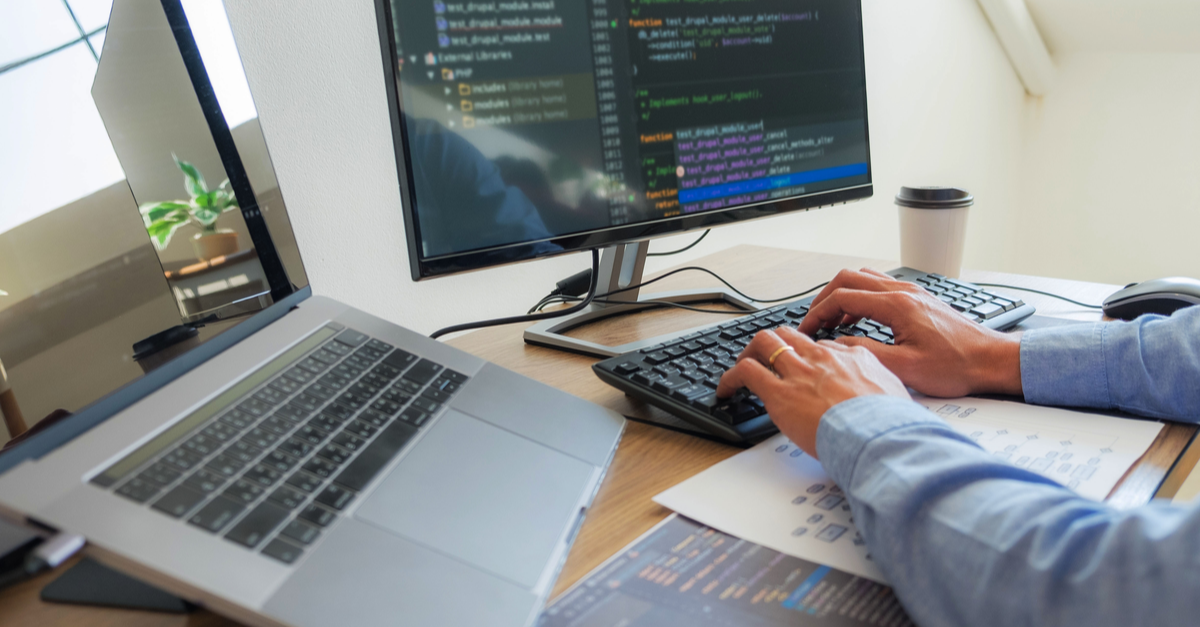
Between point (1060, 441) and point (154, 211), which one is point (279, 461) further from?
point (1060, 441)

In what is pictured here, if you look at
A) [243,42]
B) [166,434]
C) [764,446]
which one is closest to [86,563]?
[166,434]

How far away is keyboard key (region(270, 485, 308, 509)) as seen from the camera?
353mm

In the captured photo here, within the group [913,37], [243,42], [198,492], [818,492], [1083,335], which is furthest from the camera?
[913,37]

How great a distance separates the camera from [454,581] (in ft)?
1.12

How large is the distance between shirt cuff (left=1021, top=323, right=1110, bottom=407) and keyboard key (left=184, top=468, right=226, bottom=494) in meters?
0.60

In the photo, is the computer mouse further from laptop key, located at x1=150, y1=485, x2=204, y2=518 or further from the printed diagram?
laptop key, located at x1=150, y1=485, x2=204, y2=518

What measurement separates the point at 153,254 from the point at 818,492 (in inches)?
24.8

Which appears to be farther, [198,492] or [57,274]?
[57,274]

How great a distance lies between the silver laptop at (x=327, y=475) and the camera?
0.31 meters

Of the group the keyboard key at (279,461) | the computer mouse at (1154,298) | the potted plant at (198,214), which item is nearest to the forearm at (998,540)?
the keyboard key at (279,461)

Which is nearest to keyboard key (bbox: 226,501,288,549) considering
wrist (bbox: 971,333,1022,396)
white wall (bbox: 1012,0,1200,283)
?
wrist (bbox: 971,333,1022,396)

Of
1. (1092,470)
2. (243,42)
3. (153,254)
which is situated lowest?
(1092,470)

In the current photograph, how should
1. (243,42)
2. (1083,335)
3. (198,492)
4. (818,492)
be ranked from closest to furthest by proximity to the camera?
(198,492) → (818,492) → (1083,335) → (243,42)

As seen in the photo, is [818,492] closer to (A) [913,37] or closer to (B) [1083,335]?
(B) [1083,335]
